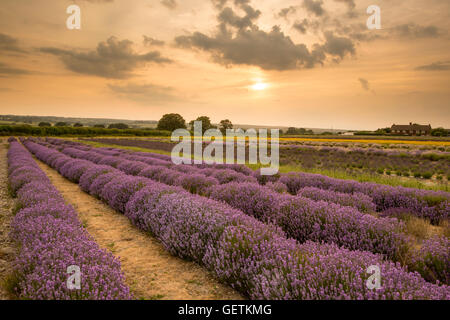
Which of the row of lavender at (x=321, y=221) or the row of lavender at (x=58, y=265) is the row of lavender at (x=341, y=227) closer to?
the row of lavender at (x=321, y=221)

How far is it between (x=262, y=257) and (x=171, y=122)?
276 feet

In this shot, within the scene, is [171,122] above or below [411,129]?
above

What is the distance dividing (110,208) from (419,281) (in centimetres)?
623

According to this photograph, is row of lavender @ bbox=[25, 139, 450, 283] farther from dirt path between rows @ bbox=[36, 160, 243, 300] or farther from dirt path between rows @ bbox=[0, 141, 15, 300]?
dirt path between rows @ bbox=[0, 141, 15, 300]

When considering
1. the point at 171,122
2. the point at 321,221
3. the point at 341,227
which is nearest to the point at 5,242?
the point at 321,221

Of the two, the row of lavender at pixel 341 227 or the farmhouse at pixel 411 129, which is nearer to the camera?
the row of lavender at pixel 341 227

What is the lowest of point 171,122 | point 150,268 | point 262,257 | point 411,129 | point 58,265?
point 150,268

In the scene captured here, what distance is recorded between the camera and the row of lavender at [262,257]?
204cm

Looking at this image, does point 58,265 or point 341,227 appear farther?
point 341,227

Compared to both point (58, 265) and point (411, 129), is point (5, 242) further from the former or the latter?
point (411, 129)

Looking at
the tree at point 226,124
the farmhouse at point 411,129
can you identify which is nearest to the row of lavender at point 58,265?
the farmhouse at point 411,129

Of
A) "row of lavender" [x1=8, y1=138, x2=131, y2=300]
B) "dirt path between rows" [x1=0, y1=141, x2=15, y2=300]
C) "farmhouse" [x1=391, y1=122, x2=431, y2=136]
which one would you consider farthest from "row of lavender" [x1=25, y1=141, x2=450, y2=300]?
"farmhouse" [x1=391, y1=122, x2=431, y2=136]

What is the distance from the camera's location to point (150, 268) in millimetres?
3547

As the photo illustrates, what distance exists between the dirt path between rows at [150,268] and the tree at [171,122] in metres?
78.8
